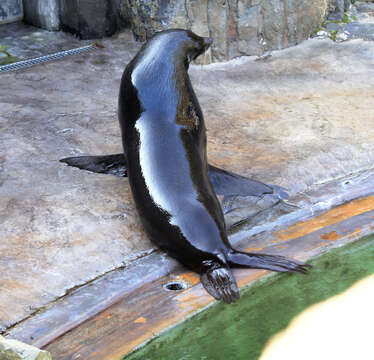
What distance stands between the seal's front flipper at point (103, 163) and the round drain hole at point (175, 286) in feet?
3.43

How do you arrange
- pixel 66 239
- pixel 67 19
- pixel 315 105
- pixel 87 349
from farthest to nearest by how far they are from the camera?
pixel 67 19 < pixel 315 105 < pixel 66 239 < pixel 87 349

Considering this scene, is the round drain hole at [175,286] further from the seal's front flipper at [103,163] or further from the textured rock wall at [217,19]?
the textured rock wall at [217,19]

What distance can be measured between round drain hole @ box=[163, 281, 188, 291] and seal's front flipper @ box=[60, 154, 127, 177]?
105cm

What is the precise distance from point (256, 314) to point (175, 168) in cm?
91

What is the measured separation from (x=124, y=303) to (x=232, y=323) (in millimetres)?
495

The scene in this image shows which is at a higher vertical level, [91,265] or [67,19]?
[67,19]

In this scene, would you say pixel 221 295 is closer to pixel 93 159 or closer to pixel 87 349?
pixel 87 349

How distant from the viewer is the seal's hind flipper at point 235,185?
3.63 metres

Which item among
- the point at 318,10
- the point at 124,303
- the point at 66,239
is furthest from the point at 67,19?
the point at 124,303

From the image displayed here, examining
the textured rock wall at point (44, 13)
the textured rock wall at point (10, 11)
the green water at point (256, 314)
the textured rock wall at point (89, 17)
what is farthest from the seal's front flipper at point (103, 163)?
the textured rock wall at point (10, 11)

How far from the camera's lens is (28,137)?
443cm

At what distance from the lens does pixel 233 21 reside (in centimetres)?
603

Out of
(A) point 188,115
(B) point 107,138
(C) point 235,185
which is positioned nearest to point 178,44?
(A) point 188,115

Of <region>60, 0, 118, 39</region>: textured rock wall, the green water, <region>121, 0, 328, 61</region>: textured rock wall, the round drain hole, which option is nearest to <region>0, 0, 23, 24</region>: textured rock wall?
<region>60, 0, 118, 39</region>: textured rock wall
